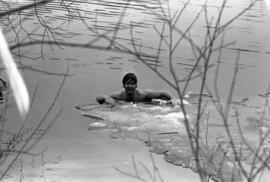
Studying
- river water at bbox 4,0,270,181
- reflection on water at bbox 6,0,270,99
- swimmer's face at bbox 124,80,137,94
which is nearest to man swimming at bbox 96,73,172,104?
swimmer's face at bbox 124,80,137,94

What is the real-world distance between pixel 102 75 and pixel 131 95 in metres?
2.54

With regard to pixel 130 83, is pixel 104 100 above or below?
below

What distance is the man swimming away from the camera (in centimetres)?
962

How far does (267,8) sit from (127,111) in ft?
53.0

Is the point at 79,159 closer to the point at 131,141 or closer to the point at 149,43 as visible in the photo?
the point at 131,141

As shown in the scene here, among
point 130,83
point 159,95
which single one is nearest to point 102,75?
point 159,95

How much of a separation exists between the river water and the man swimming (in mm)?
808

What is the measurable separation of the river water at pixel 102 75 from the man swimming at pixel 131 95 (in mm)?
808

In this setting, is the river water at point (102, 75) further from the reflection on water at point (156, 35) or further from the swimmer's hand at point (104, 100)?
the swimmer's hand at point (104, 100)

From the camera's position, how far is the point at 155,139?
26.0 ft

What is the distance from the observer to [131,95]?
386 inches

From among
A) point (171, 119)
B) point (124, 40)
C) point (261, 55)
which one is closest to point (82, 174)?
point (171, 119)

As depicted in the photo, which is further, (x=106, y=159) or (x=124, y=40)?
(x=124, y=40)

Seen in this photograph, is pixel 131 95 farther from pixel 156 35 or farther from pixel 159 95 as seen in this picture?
pixel 156 35
